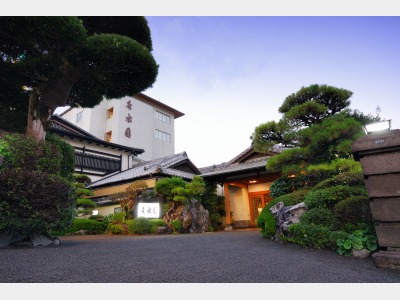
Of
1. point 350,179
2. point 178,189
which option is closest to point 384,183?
point 350,179

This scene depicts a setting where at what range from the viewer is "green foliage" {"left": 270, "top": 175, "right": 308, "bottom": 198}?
28.3ft

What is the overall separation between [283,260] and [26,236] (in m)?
5.49

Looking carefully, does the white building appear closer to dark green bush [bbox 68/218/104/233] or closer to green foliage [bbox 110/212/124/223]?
green foliage [bbox 110/212/124/223]

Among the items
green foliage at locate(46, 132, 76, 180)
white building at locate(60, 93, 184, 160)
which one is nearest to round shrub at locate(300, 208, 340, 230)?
green foliage at locate(46, 132, 76, 180)

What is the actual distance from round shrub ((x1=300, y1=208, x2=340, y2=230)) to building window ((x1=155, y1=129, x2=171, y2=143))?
2733 centimetres

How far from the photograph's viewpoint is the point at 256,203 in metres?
16.1

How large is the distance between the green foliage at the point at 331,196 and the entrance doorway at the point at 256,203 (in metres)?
10.2

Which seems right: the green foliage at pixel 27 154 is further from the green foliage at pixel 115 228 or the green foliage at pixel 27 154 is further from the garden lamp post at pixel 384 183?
the garden lamp post at pixel 384 183

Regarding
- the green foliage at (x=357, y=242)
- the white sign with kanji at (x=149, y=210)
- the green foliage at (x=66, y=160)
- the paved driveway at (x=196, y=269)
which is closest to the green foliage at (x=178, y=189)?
the white sign with kanji at (x=149, y=210)

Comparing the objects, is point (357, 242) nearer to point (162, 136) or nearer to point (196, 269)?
point (196, 269)

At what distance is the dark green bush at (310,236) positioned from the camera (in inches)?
189

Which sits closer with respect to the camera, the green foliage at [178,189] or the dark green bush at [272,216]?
the dark green bush at [272,216]

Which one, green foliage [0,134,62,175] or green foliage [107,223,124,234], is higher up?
green foliage [0,134,62,175]
